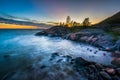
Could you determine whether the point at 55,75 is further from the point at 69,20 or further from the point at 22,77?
the point at 69,20

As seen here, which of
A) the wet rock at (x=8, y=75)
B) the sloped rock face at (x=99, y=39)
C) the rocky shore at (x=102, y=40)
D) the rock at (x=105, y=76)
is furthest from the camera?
the sloped rock face at (x=99, y=39)

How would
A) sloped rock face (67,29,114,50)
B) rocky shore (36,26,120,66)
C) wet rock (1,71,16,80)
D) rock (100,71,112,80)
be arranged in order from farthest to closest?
sloped rock face (67,29,114,50)
rocky shore (36,26,120,66)
wet rock (1,71,16,80)
rock (100,71,112,80)

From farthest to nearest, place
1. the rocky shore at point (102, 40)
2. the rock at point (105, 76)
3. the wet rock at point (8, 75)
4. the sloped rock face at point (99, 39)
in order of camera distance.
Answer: the sloped rock face at point (99, 39)
the rocky shore at point (102, 40)
the wet rock at point (8, 75)
the rock at point (105, 76)

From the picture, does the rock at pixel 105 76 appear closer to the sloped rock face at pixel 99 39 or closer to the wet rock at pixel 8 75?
the wet rock at pixel 8 75

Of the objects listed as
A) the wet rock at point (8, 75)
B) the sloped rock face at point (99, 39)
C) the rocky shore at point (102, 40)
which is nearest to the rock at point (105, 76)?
the rocky shore at point (102, 40)

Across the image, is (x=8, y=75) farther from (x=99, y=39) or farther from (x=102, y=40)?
(x=99, y=39)

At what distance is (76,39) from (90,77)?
35.7 meters

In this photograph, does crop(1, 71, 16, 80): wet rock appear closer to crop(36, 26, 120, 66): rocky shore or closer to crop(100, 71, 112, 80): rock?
crop(100, 71, 112, 80): rock

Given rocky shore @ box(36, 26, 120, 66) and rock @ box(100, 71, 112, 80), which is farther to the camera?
rocky shore @ box(36, 26, 120, 66)

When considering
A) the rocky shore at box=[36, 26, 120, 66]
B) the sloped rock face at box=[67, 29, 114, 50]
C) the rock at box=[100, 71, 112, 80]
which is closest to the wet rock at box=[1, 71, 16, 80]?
the rock at box=[100, 71, 112, 80]

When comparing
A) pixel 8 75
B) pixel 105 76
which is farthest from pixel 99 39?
pixel 8 75

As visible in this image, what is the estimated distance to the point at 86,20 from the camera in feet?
350

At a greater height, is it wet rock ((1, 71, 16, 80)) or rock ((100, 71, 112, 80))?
rock ((100, 71, 112, 80))

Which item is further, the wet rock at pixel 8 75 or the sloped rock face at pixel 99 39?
the sloped rock face at pixel 99 39
